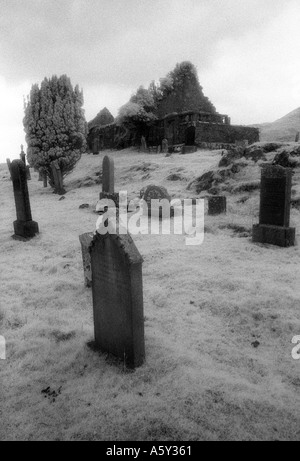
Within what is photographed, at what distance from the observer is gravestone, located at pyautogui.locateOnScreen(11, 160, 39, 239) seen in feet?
27.9

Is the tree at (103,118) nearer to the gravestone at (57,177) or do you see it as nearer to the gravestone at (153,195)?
the gravestone at (57,177)

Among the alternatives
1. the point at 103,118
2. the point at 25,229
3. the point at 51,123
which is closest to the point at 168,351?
the point at 25,229

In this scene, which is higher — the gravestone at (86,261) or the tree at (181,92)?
the tree at (181,92)

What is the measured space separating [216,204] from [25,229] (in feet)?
18.7

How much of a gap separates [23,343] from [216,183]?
10.2 meters

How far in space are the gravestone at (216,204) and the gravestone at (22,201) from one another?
211 inches

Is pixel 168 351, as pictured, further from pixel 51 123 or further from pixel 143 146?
pixel 143 146

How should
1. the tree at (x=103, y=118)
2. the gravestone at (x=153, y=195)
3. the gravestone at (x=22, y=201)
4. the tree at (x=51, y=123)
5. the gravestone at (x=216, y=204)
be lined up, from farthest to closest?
the tree at (x=103, y=118) < the tree at (x=51, y=123) < the gravestone at (x=153, y=195) < the gravestone at (x=216, y=204) < the gravestone at (x=22, y=201)

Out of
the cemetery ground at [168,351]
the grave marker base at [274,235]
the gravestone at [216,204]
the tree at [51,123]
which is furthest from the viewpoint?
the tree at [51,123]

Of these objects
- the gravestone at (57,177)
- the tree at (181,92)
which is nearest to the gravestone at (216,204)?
the gravestone at (57,177)

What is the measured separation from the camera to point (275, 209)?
23.3ft

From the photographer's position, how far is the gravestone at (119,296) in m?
3.17

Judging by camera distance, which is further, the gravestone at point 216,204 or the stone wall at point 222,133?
the stone wall at point 222,133
